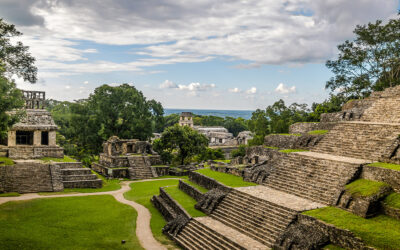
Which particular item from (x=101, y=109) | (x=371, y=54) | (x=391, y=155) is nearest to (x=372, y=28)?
(x=371, y=54)

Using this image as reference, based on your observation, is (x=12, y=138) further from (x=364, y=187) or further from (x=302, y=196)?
(x=364, y=187)

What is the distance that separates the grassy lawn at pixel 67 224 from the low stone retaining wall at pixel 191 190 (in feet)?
10.8

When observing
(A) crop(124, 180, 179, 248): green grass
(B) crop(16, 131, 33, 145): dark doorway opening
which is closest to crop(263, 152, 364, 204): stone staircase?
(A) crop(124, 180, 179, 248): green grass

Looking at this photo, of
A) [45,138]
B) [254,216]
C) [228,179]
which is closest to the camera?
[254,216]

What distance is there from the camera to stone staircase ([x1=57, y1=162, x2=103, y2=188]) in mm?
23953

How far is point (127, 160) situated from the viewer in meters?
31.4

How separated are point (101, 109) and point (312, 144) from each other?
24.0 m

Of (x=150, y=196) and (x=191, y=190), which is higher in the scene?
(x=191, y=190)

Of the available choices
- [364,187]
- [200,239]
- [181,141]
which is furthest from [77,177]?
[364,187]

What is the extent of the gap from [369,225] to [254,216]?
4.33 m

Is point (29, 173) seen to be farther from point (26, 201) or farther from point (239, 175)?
point (239, 175)

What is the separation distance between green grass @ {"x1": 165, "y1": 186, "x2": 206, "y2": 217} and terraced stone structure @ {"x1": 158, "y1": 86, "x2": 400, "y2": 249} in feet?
3.08

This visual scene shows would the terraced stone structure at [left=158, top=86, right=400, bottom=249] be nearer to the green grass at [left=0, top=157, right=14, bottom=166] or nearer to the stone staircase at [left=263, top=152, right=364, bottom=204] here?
A: the stone staircase at [left=263, top=152, right=364, bottom=204]

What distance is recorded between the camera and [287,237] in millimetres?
11789
